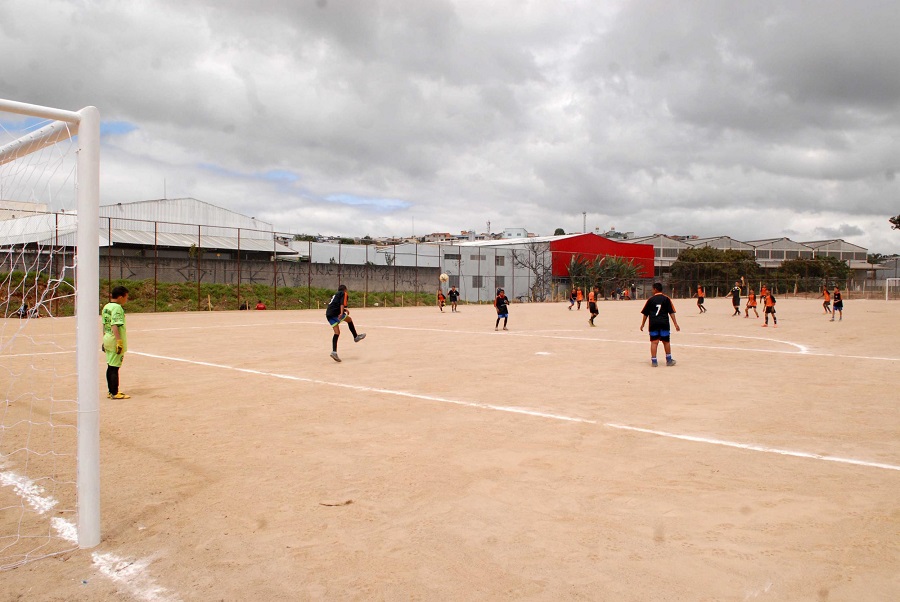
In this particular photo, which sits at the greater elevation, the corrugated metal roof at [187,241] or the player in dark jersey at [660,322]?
the corrugated metal roof at [187,241]

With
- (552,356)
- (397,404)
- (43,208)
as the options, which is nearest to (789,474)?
(397,404)

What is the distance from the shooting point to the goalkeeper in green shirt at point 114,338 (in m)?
9.61

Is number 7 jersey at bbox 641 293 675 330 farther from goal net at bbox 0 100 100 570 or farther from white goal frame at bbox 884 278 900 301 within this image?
→ white goal frame at bbox 884 278 900 301

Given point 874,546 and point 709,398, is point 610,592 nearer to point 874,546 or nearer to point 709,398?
point 874,546

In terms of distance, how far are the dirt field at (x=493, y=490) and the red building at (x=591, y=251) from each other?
5675 centimetres

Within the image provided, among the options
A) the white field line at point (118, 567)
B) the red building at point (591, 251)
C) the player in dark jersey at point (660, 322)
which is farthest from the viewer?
the red building at point (591, 251)

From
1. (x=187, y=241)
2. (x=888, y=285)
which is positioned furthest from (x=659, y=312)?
(x=888, y=285)

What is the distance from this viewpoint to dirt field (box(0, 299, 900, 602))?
3.92 meters

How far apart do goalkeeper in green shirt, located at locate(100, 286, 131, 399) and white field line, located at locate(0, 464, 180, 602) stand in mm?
4483

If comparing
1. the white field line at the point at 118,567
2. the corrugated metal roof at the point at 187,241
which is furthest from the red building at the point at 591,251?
the white field line at the point at 118,567

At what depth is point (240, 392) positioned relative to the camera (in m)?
10.5

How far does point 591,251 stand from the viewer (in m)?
73.4

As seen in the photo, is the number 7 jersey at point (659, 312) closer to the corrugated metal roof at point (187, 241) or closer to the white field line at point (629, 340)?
the white field line at point (629, 340)

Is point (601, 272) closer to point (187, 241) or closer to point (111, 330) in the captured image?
point (187, 241)
